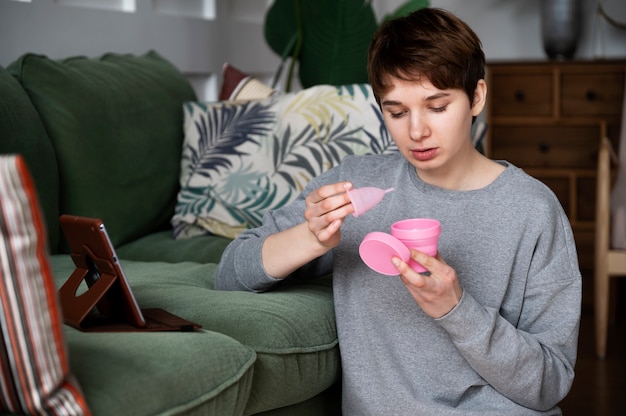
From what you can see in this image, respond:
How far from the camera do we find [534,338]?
1.40 meters

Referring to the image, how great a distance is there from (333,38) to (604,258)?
1.13m

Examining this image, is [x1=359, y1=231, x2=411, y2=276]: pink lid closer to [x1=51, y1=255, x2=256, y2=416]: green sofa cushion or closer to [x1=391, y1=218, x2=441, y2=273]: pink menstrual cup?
[x1=391, y1=218, x2=441, y2=273]: pink menstrual cup

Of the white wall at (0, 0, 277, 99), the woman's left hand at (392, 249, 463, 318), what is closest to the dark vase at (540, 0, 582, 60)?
the white wall at (0, 0, 277, 99)

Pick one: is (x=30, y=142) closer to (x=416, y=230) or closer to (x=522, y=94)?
(x=416, y=230)

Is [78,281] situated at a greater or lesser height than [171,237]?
greater

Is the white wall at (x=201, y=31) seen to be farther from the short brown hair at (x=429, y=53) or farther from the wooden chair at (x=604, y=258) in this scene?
the wooden chair at (x=604, y=258)

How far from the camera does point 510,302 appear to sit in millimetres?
1441

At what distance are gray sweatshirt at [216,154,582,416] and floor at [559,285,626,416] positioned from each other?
3.53ft

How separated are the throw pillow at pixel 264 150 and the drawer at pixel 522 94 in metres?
1.71

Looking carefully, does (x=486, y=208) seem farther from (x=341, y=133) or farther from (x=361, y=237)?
(x=341, y=133)

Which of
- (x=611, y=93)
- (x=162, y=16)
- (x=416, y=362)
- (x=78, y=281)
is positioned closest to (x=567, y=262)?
(x=416, y=362)

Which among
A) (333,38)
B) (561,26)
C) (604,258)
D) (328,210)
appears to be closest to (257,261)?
(328,210)

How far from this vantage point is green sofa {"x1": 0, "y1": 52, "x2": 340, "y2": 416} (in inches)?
46.1

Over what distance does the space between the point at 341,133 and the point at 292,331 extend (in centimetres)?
82
